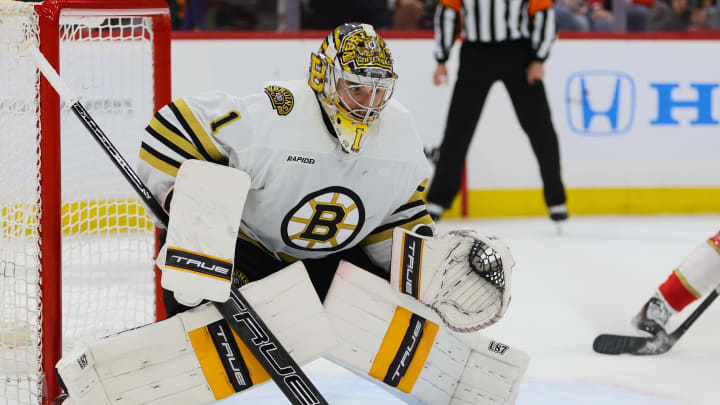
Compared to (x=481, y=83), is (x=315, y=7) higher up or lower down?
higher up

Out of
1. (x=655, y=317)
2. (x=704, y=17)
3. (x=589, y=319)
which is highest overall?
(x=704, y=17)

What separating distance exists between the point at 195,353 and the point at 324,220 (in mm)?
367

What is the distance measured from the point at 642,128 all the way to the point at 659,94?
7.2 inches

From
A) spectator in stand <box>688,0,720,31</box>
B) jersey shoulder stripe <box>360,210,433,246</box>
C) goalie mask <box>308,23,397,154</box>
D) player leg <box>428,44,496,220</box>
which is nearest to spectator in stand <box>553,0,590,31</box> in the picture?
spectator in stand <box>688,0,720,31</box>

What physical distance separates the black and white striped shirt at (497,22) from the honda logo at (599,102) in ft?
2.19

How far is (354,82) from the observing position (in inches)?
72.1

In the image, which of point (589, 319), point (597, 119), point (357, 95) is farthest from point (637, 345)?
point (597, 119)

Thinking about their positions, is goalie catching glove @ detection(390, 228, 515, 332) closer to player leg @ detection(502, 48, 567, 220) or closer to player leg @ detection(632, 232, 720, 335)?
player leg @ detection(632, 232, 720, 335)

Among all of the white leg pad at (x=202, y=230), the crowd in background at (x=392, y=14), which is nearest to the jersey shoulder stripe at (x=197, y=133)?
the white leg pad at (x=202, y=230)

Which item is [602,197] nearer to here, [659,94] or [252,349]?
[659,94]

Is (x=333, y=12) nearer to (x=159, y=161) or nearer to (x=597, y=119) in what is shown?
(x=597, y=119)

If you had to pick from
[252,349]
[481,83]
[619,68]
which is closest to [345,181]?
[252,349]

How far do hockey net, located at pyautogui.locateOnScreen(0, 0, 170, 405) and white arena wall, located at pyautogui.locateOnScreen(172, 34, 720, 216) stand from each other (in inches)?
87.7

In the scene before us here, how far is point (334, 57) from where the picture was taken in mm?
1869
